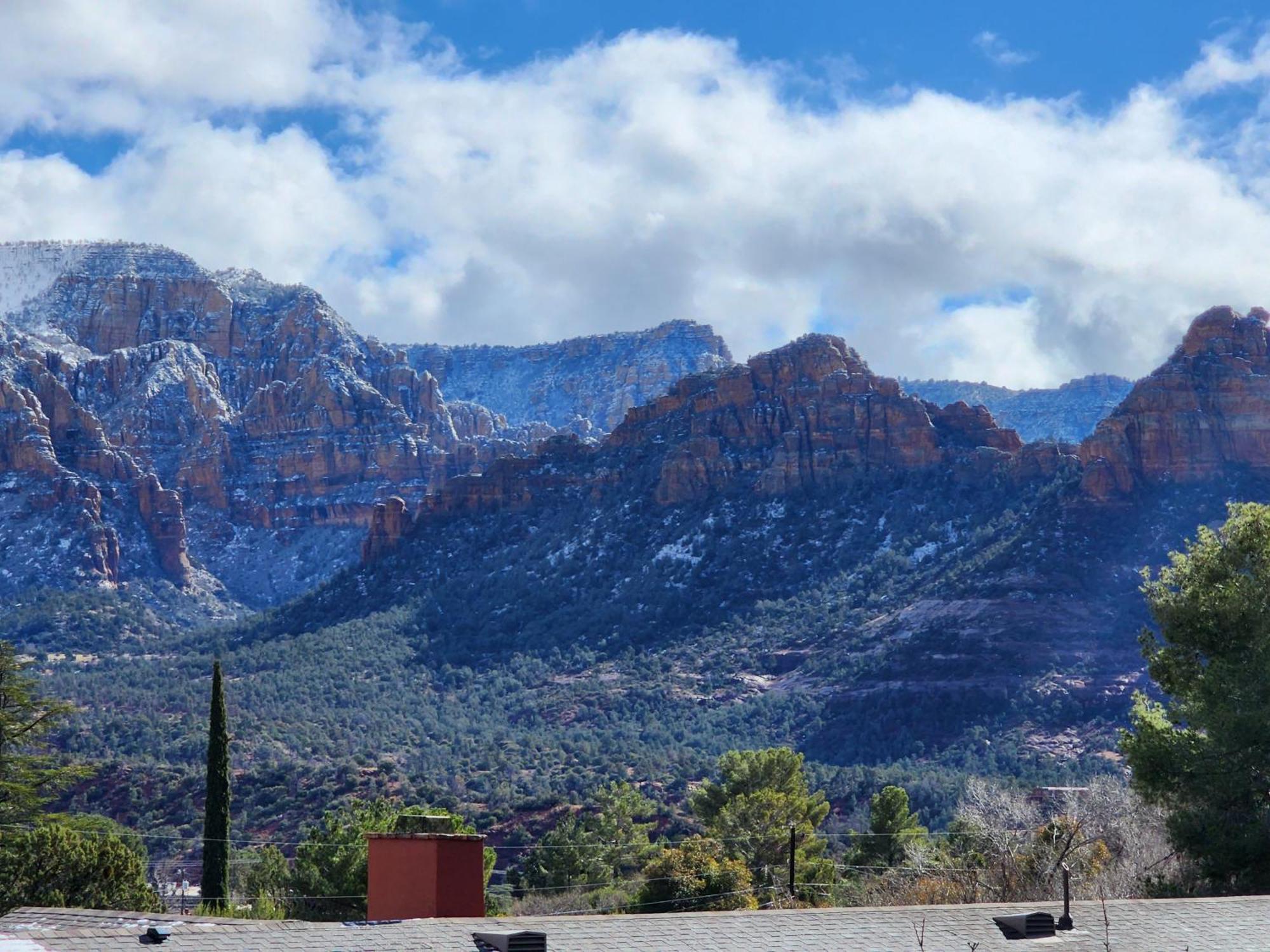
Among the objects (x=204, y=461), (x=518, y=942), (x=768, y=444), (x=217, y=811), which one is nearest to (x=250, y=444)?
(x=204, y=461)

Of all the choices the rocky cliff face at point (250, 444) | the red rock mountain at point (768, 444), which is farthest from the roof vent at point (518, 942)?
the rocky cliff face at point (250, 444)

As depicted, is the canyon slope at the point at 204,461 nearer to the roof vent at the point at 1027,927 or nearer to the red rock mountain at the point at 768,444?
the red rock mountain at the point at 768,444

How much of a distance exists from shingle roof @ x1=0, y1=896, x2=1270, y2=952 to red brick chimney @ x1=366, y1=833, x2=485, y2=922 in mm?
2296

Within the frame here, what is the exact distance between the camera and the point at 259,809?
68938 mm

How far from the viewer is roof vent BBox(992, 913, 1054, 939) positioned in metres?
17.0

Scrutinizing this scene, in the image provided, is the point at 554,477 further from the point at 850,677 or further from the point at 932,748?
the point at 932,748

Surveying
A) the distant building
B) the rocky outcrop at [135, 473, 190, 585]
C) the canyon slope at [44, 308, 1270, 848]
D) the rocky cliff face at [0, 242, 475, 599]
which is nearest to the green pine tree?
the distant building

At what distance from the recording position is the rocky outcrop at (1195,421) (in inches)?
3925

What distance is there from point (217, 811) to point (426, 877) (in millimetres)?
19500

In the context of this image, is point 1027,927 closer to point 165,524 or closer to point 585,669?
point 585,669

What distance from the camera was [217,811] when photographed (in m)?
37.2

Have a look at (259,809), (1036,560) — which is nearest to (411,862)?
(259,809)

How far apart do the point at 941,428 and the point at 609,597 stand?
1030 inches

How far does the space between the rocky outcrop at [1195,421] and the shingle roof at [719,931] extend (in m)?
83.5
